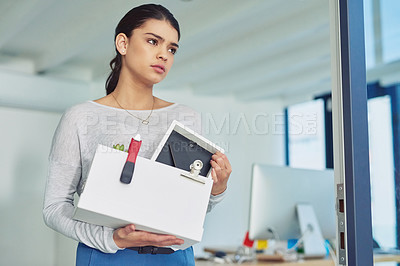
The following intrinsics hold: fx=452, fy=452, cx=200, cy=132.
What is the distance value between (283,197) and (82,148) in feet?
4.69

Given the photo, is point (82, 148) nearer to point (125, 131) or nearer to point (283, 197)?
point (125, 131)

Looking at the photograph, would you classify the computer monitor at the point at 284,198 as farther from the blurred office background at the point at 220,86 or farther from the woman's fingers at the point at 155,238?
the woman's fingers at the point at 155,238

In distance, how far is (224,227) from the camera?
16.5ft

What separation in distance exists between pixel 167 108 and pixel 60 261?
2.88 metres

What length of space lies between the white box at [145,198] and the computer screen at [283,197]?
4.07 feet

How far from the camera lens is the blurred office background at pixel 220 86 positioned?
1.58 m

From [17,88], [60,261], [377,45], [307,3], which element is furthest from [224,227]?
[377,45]

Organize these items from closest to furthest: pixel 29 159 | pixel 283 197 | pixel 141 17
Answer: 1. pixel 141 17
2. pixel 283 197
3. pixel 29 159

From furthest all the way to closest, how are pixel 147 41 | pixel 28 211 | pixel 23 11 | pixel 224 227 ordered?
pixel 224 227
pixel 28 211
pixel 23 11
pixel 147 41

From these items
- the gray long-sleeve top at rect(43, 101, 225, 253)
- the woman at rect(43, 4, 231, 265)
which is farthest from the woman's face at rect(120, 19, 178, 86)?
the gray long-sleeve top at rect(43, 101, 225, 253)

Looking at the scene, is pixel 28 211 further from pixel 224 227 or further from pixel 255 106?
pixel 255 106

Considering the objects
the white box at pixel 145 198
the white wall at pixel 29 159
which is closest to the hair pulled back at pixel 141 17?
the white box at pixel 145 198

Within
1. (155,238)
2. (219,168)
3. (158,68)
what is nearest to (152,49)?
(158,68)

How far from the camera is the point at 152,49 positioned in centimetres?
126
